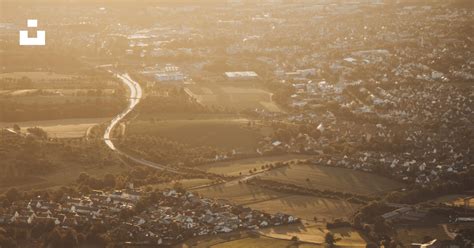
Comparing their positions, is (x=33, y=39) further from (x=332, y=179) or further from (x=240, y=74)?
(x=332, y=179)

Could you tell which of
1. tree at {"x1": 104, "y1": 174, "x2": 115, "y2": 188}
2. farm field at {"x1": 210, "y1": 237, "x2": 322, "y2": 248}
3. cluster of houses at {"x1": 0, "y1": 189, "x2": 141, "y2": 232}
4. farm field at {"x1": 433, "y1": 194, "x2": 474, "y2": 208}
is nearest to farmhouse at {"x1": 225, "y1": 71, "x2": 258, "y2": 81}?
tree at {"x1": 104, "y1": 174, "x2": 115, "y2": 188}

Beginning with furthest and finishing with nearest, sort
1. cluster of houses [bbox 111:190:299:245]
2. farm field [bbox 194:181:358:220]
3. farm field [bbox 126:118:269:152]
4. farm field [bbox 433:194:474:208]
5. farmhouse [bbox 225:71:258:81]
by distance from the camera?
farmhouse [bbox 225:71:258:81], farm field [bbox 126:118:269:152], farm field [bbox 433:194:474:208], farm field [bbox 194:181:358:220], cluster of houses [bbox 111:190:299:245]

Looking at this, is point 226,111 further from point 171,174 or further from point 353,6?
point 353,6

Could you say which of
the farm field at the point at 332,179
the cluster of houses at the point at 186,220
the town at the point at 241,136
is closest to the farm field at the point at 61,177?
the town at the point at 241,136

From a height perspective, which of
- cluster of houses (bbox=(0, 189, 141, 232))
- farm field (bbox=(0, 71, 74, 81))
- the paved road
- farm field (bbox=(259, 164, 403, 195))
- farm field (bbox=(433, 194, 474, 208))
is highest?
farm field (bbox=(433, 194, 474, 208))

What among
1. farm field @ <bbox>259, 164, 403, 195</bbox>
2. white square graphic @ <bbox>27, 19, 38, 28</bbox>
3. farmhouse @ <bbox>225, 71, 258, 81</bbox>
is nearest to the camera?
farm field @ <bbox>259, 164, 403, 195</bbox>

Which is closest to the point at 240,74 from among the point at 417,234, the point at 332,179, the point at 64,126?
the point at 64,126

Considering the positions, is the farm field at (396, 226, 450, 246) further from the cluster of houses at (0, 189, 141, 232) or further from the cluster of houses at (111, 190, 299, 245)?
the cluster of houses at (0, 189, 141, 232)
